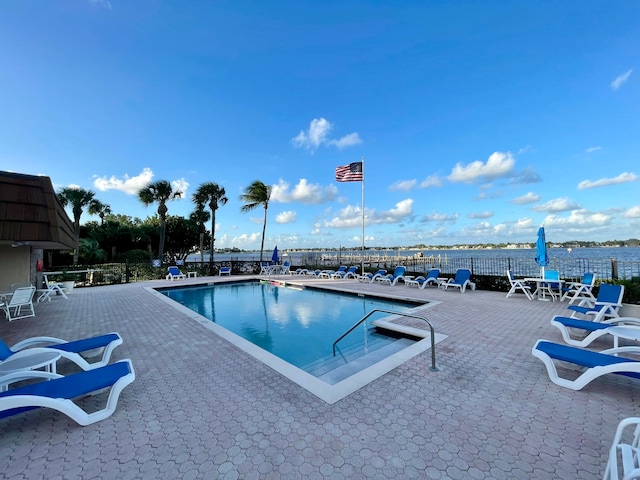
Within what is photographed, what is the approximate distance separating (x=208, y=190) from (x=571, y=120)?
2373 cm

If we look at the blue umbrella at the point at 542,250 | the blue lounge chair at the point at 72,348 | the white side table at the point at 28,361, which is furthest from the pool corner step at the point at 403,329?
the blue umbrella at the point at 542,250

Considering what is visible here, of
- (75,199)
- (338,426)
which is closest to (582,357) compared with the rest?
(338,426)

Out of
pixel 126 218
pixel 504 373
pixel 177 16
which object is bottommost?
pixel 504 373

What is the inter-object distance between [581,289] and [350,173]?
10.6 metres

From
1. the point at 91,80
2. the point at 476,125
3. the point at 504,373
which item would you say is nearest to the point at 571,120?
the point at 476,125

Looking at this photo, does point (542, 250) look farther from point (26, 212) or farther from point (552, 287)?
point (26, 212)

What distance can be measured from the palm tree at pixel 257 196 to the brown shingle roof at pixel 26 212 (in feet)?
57.0

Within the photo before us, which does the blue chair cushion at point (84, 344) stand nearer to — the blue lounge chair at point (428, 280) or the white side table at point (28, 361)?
the white side table at point (28, 361)

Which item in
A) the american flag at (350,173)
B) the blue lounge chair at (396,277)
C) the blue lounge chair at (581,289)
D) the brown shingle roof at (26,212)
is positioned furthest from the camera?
the american flag at (350,173)

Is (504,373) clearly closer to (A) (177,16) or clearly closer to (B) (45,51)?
(A) (177,16)

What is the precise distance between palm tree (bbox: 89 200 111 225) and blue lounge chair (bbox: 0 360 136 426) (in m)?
31.1

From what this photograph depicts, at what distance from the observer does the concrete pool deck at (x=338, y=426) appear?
1.92 meters

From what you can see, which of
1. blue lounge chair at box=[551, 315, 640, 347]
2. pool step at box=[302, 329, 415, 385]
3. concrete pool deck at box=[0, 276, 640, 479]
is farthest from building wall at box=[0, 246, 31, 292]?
blue lounge chair at box=[551, 315, 640, 347]

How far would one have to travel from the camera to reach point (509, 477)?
1812 mm
